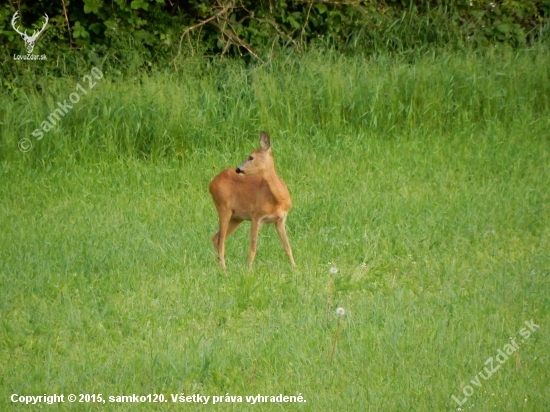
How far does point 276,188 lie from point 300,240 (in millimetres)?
882

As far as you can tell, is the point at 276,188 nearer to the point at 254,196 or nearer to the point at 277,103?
the point at 254,196

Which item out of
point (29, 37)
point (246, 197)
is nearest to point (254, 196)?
point (246, 197)

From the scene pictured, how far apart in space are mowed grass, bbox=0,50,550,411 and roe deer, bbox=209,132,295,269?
0.99 ft

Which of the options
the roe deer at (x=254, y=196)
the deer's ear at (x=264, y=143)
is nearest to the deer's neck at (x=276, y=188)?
the roe deer at (x=254, y=196)

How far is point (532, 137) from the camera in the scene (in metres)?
11.3

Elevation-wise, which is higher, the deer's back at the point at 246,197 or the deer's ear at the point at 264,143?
the deer's ear at the point at 264,143

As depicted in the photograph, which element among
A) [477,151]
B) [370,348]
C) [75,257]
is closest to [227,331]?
[370,348]

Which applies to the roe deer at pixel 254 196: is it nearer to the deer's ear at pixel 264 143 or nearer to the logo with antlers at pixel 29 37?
the deer's ear at pixel 264 143

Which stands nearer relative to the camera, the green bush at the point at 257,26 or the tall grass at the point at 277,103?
the tall grass at the point at 277,103

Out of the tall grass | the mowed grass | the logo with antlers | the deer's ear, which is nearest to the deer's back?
the deer's ear

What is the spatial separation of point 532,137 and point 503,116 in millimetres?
763

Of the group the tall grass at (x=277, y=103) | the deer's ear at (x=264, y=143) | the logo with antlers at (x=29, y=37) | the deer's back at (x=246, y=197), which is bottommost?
the tall grass at (x=277, y=103)

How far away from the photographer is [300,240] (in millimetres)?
8477

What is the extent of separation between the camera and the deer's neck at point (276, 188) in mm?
7738
